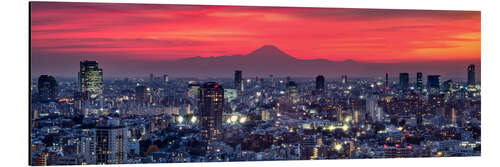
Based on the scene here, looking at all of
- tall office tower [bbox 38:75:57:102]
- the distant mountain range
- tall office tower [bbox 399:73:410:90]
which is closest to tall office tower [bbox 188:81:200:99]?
the distant mountain range

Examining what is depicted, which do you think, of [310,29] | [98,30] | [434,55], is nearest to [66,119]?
[98,30]

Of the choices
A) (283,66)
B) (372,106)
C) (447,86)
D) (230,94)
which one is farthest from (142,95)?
(447,86)

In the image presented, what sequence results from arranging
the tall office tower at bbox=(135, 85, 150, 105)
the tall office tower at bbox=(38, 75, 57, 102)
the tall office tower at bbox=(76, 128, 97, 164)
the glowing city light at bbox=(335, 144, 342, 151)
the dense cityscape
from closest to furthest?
1. the tall office tower at bbox=(38, 75, 57, 102)
2. the tall office tower at bbox=(76, 128, 97, 164)
3. the dense cityscape
4. the glowing city light at bbox=(335, 144, 342, 151)
5. the tall office tower at bbox=(135, 85, 150, 105)

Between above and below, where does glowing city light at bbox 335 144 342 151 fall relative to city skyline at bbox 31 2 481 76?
below

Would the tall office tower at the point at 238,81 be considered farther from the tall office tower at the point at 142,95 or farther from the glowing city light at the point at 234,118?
the tall office tower at the point at 142,95

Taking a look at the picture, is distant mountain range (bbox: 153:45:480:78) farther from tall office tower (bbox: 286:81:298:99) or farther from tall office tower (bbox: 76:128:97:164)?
tall office tower (bbox: 76:128:97:164)

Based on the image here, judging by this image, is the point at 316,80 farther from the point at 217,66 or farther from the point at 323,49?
the point at 217,66
